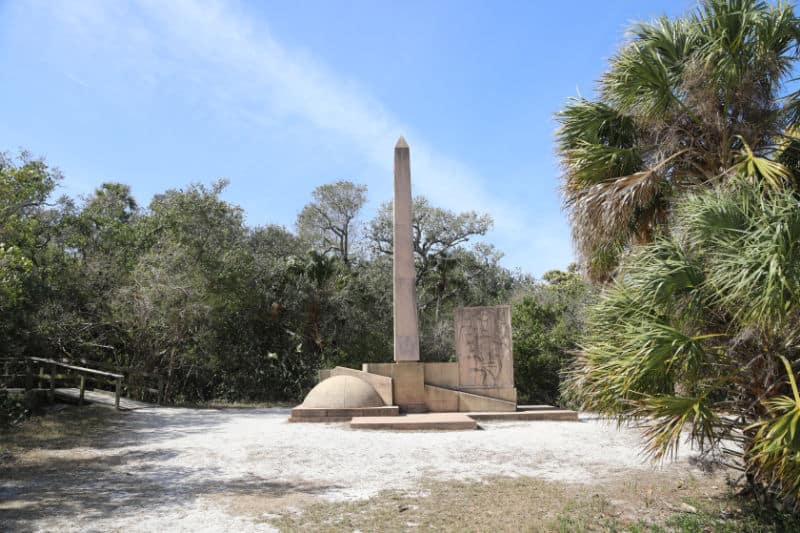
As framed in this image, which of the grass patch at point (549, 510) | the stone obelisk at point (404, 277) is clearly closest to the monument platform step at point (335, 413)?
the stone obelisk at point (404, 277)

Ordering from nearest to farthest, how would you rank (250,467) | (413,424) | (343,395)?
(250,467), (413,424), (343,395)

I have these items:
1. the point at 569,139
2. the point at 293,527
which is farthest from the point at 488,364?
the point at 293,527

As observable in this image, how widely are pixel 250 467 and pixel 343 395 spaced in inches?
235

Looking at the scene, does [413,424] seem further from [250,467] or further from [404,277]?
[250,467]

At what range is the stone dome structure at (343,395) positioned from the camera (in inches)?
571

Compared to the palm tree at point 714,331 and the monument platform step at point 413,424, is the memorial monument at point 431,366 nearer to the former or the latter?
the monument platform step at point 413,424

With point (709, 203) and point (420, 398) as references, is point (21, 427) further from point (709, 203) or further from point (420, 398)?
point (709, 203)

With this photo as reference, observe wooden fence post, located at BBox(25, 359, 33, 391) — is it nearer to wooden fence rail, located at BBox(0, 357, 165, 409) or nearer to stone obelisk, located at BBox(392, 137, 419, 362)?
wooden fence rail, located at BBox(0, 357, 165, 409)

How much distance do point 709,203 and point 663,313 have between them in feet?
3.89

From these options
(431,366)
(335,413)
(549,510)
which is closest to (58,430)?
(335,413)

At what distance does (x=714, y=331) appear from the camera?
21.0 feet

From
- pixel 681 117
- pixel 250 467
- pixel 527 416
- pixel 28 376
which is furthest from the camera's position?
pixel 527 416

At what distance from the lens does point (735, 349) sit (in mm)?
6227

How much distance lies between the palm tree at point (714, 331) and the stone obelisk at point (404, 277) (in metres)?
9.75
